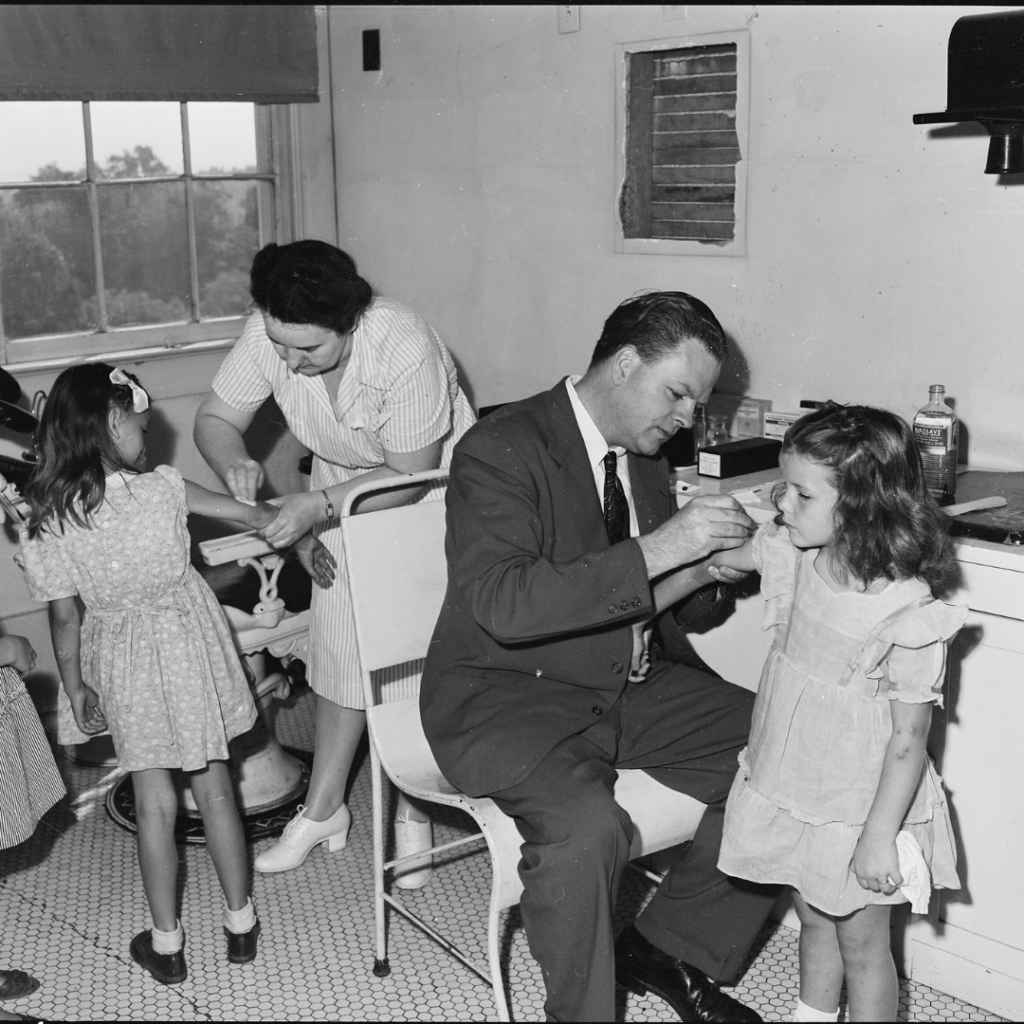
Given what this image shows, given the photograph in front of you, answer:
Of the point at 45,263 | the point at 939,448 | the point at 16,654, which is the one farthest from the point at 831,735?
the point at 45,263

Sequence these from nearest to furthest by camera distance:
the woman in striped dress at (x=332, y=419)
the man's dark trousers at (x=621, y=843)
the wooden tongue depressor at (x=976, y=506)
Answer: the man's dark trousers at (x=621, y=843)
the wooden tongue depressor at (x=976, y=506)
the woman in striped dress at (x=332, y=419)

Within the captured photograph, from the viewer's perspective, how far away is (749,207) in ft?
10.2

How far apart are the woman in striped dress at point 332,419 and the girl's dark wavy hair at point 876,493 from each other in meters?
1.01

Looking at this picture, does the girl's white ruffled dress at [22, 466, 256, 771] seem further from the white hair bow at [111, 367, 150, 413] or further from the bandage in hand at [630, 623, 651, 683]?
the bandage in hand at [630, 623, 651, 683]

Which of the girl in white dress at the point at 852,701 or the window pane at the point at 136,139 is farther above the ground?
the window pane at the point at 136,139

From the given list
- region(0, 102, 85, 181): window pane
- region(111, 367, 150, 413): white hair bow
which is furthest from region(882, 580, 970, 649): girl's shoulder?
region(0, 102, 85, 181): window pane

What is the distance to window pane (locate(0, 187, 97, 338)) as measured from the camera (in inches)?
142

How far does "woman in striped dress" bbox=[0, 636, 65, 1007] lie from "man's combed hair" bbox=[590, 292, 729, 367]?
129cm

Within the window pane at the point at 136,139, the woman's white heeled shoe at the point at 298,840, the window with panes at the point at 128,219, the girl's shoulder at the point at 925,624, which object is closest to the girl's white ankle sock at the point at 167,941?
the woman's white heeled shoe at the point at 298,840

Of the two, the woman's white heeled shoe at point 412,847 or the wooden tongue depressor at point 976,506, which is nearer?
the wooden tongue depressor at point 976,506

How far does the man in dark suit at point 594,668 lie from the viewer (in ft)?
6.66

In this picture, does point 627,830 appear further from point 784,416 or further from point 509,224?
point 509,224

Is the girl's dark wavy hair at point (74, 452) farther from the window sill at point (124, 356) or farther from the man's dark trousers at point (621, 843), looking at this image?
the window sill at point (124, 356)

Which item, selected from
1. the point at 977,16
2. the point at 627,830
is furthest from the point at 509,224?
the point at 627,830
